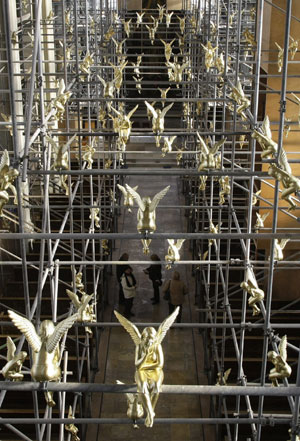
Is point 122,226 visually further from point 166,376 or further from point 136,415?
point 136,415

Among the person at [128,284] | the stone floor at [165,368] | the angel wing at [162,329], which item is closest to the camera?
the angel wing at [162,329]

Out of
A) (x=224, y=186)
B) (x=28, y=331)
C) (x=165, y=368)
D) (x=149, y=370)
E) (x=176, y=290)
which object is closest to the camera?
(x=149, y=370)

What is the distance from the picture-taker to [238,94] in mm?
7160

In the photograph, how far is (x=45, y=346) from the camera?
373 cm

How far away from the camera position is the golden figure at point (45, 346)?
3629 millimetres

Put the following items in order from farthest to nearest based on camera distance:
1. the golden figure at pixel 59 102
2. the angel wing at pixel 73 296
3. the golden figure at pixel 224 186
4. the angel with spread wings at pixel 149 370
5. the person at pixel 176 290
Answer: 1. the person at pixel 176 290
2. the golden figure at pixel 224 186
3. the golden figure at pixel 59 102
4. the angel wing at pixel 73 296
5. the angel with spread wings at pixel 149 370

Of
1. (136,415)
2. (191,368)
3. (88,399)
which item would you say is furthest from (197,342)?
(136,415)

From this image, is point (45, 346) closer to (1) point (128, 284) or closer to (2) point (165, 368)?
(2) point (165, 368)

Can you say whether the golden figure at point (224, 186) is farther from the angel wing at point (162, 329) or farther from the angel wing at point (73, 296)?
the angel wing at point (162, 329)

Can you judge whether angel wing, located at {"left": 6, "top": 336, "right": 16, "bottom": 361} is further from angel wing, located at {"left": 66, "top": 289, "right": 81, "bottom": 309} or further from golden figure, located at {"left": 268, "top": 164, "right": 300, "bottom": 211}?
golden figure, located at {"left": 268, "top": 164, "right": 300, "bottom": 211}

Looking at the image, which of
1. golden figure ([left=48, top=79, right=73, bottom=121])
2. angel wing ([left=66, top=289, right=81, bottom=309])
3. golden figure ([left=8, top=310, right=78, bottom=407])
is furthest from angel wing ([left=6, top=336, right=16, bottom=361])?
golden figure ([left=48, top=79, right=73, bottom=121])

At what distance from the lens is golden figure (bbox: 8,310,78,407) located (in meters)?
3.63

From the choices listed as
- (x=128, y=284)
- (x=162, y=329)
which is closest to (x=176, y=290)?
(x=128, y=284)

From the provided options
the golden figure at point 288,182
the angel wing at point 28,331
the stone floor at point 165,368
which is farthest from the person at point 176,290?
the angel wing at point 28,331
